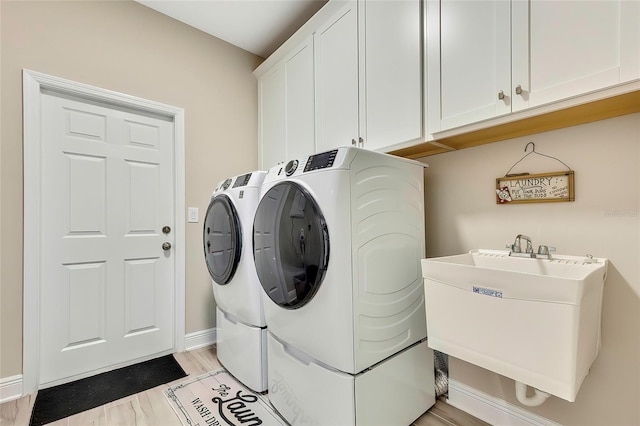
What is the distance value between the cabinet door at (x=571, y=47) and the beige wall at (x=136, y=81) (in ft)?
7.45

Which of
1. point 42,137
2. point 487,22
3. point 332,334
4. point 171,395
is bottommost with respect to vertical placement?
point 171,395

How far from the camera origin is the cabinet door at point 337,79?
1.88 m

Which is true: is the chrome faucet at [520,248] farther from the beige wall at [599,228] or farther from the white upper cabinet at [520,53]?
the white upper cabinet at [520,53]

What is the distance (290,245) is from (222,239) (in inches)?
29.6

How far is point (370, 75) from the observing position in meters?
1.76

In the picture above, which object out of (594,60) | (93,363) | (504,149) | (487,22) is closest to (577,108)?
(594,60)

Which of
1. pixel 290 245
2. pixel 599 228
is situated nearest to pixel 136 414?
pixel 290 245

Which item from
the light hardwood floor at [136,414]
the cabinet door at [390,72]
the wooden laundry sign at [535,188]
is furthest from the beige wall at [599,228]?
the cabinet door at [390,72]

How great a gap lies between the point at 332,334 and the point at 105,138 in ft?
7.02

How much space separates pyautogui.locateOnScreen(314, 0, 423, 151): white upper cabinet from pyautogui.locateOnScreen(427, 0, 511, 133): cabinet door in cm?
9

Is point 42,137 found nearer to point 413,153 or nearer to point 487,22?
point 413,153

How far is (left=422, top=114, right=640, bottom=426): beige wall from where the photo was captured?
3.88 ft

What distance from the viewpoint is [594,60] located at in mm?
1023

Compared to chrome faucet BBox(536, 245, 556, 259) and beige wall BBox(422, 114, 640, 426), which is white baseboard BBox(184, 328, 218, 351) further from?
chrome faucet BBox(536, 245, 556, 259)
